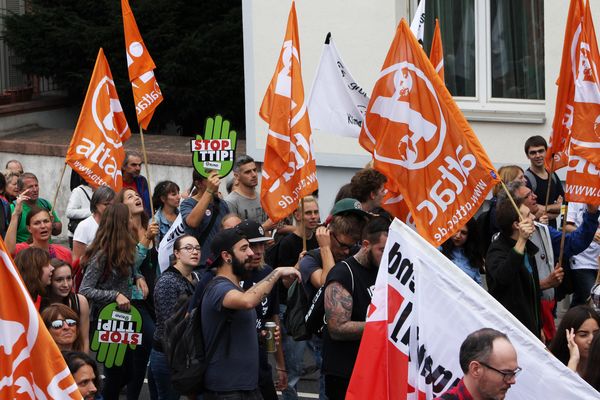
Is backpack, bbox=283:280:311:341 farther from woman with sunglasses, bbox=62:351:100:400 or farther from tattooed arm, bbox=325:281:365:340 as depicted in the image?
woman with sunglasses, bbox=62:351:100:400

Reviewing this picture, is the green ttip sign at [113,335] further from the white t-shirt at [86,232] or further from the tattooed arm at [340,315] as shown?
the tattooed arm at [340,315]

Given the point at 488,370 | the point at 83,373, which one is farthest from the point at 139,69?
the point at 488,370

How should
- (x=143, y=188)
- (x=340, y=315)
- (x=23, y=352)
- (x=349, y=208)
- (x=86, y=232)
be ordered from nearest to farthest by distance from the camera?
1. (x=23, y=352)
2. (x=340, y=315)
3. (x=349, y=208)
4. (x=86, y=232)
5. (x=143, y=188)

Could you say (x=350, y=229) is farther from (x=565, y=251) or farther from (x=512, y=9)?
(x=512, y=9)

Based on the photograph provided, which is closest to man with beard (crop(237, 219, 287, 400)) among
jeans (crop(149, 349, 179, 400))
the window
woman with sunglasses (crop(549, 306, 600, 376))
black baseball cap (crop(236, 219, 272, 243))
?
black baseball cap (crop(236, 219, 272, 243))

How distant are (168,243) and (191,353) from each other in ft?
8.42

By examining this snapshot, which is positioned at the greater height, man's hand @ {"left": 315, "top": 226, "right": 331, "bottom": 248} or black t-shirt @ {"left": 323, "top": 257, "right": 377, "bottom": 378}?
man's hand @ {"left": 315, "top": 226, "right": 331, "bottom": 248}

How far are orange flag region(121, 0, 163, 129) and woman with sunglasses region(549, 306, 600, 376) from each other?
579cm

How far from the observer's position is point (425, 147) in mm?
8508

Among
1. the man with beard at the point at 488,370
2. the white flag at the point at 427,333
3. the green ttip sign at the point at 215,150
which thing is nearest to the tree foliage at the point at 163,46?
the green ttip sign at the point at 215,150

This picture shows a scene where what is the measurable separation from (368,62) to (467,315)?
9239mm

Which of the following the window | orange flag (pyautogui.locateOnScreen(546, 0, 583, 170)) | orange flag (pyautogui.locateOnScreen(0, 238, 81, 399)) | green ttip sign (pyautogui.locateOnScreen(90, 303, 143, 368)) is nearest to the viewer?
orange flag (pyautogui.locateOnScreen(0, 238, 81, 399))

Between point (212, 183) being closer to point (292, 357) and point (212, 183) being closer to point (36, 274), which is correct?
point (292, 357)

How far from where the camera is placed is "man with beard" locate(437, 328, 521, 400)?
18.1 feet
